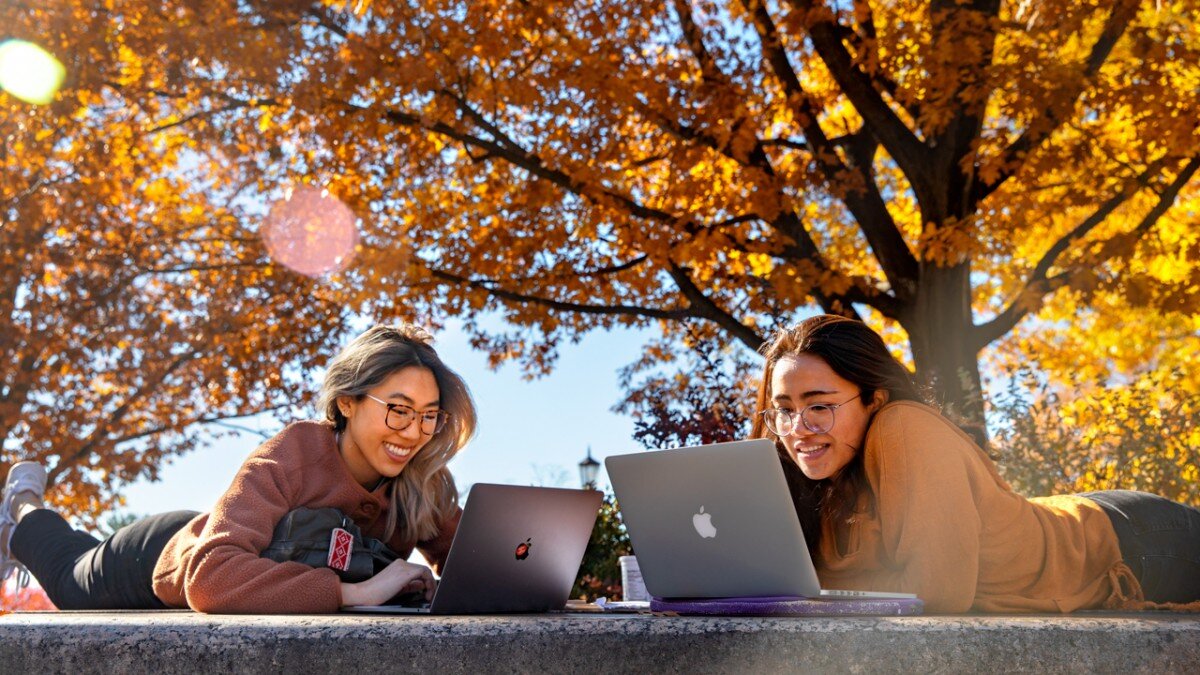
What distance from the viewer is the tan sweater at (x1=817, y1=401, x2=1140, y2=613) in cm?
272

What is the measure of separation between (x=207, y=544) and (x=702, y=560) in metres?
A: 1.36

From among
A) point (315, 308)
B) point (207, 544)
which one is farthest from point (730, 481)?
point (315, 308)

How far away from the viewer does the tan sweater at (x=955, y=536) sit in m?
2.72

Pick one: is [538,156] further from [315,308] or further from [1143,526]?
[1143,526]

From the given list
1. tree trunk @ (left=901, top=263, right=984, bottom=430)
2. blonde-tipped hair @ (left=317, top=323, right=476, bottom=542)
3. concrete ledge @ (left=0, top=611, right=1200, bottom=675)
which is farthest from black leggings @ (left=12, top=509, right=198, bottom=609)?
tree trunk @ (left=901, top=263, right=984, bottom=430)

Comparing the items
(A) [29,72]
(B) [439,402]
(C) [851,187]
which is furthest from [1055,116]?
(A) [29,72]

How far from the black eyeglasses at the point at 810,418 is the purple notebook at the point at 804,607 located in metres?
0.74

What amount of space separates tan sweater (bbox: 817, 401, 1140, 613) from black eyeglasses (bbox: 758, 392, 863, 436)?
147mm

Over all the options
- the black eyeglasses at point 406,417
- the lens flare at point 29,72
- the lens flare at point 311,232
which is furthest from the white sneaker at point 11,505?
the lens flare at point 29,72

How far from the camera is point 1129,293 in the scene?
748 centimetres

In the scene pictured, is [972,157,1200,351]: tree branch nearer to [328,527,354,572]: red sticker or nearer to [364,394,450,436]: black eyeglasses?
[364,394,450,436]: black eyeglasses

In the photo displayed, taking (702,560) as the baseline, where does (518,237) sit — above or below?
above

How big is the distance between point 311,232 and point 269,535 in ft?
25.5

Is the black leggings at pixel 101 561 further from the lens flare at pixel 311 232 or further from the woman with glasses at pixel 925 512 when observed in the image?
the lens flare at pixel 311 232
